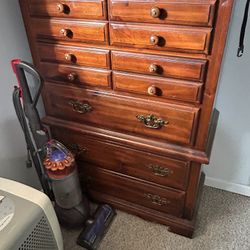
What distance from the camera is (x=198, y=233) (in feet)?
4.76

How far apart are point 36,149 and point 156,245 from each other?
32.3 inches

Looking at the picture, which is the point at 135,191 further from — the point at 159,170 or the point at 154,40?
the point at 154,40

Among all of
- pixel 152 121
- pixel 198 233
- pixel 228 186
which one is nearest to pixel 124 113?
pixel 152 121

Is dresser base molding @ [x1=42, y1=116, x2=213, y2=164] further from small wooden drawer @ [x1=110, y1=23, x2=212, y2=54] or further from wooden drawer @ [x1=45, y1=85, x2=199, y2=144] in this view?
small wooden drawer @ [x1=110, y1=23, x2=212, y2=54]

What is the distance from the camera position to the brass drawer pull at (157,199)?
1360mm

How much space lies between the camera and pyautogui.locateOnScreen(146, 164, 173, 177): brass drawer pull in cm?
124

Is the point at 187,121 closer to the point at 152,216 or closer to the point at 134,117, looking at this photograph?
the point at 134,117

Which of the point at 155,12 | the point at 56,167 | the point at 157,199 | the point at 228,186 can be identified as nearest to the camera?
the point at 155,12

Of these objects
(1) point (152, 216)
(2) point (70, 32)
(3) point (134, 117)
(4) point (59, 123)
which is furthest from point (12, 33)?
(1) point (152, 216)

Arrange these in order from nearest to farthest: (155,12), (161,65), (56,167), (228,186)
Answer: (155,12) < (161,65) < (56,167) < (228,186)

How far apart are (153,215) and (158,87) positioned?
78 cm

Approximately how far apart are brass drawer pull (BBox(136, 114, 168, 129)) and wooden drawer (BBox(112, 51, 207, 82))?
20 cm

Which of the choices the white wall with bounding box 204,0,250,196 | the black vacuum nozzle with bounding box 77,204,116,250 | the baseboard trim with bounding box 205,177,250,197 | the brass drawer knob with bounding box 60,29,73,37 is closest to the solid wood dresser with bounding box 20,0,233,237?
the brass drawer knob with bounding box 60,29,73,37

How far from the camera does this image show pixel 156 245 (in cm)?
139
